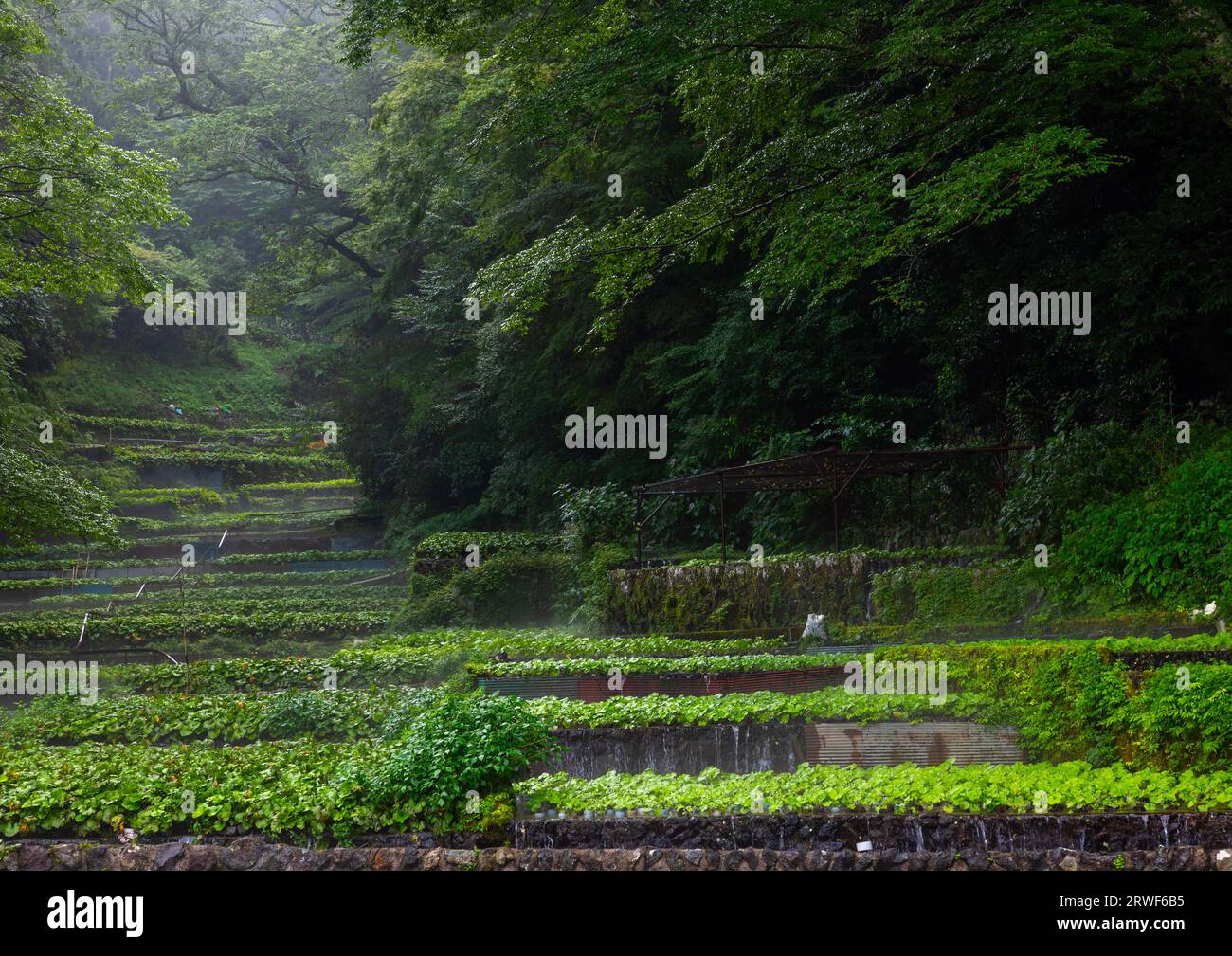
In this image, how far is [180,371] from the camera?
50.2 m

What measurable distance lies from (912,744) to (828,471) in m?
7.97

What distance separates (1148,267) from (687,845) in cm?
1023

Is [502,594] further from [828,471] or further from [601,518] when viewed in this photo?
[828,471]

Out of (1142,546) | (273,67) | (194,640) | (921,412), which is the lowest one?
(194,640)

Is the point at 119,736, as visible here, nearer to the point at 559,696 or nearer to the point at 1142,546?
the point at 559,696

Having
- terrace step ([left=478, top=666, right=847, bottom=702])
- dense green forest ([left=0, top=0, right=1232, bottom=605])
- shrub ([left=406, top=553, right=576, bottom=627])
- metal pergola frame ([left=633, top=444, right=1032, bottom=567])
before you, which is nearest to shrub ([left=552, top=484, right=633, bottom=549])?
dense green forest ([left=0, top=0, right=1232, bottom=605])

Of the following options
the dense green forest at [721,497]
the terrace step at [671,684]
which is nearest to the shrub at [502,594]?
the dense green forest at [721,497]

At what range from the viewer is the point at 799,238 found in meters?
14.0

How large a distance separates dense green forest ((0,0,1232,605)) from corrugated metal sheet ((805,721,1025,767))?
→ 412cm

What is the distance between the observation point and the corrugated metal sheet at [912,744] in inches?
310

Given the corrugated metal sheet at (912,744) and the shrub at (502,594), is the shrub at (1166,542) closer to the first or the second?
the corrugated metal sheet at (912,744)

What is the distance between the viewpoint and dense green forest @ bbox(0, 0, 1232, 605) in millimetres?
12516

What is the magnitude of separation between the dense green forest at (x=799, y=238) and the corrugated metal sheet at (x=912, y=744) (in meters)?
4.12
